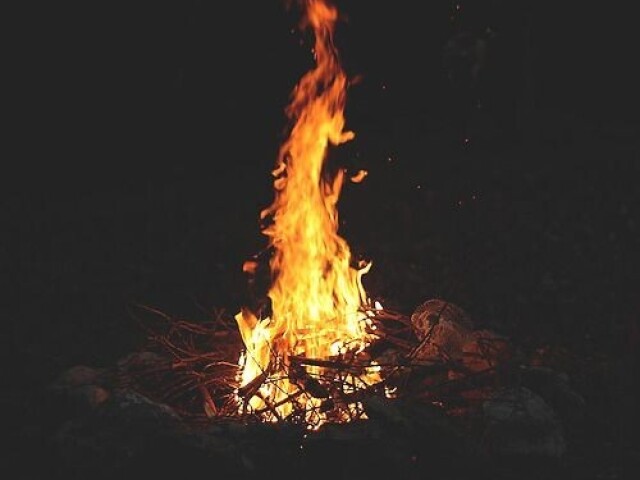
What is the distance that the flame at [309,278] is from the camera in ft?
18.1

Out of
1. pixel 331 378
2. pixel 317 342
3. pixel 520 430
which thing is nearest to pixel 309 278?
pixel 317 342

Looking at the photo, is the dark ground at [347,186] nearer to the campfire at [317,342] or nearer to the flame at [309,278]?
the campfire at [317,342]

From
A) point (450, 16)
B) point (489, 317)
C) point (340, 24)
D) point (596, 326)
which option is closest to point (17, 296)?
point (489, 317)

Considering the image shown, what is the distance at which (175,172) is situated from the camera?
12.1 metres

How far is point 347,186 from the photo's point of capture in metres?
11.1

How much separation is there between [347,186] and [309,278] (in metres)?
5.07

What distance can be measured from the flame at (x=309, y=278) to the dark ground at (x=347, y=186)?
1347 mm

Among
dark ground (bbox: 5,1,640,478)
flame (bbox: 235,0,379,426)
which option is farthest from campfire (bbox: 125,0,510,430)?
dark ground (bbox: 5,1,640,478)

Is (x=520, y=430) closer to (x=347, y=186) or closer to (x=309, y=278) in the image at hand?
(x=309, y=278)

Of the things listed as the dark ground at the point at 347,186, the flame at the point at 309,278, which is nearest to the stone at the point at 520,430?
the flame at the point at 309,278

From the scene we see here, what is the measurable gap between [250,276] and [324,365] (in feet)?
10.7

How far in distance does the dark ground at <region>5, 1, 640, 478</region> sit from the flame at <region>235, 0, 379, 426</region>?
135cm

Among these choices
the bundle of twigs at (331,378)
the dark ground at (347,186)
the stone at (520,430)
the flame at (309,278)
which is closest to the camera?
the stone at (520,430)

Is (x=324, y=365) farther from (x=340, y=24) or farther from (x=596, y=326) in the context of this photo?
(x=340, y=24)
